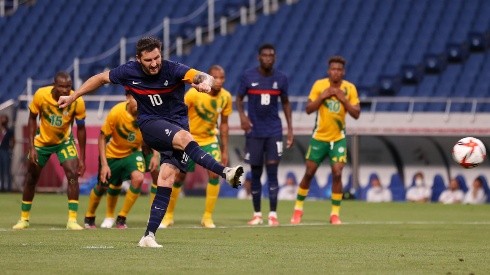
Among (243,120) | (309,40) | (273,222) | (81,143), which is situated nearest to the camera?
(81,143)

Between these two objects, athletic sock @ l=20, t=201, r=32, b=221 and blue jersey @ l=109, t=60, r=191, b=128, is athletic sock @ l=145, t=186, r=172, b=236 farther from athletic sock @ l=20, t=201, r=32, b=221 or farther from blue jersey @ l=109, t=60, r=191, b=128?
athletic sock @ l=20, t=201, r=32, b=221

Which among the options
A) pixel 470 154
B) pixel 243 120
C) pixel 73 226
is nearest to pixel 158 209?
pixel 73 226

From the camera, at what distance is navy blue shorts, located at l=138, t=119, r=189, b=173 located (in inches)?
475

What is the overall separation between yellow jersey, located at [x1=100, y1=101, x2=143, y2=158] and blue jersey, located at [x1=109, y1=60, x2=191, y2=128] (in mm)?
4208

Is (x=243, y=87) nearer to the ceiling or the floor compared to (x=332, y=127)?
nearer to the ceiling

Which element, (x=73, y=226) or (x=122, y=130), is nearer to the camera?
(x=73, y=226)

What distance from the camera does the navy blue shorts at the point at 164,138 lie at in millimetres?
12062

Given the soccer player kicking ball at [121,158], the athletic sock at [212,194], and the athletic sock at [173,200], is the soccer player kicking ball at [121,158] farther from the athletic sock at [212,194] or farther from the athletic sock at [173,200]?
the athletic sock at [212,194]

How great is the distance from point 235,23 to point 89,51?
408 centimetres

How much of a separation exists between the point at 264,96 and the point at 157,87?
5.85 meters

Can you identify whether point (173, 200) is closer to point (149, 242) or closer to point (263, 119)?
point (263, 119)

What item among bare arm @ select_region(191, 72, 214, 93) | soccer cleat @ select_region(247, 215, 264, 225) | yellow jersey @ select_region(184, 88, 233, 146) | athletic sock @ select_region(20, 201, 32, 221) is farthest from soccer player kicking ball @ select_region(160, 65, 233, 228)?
bare arm @ select_region(191, 72, 214, 93)

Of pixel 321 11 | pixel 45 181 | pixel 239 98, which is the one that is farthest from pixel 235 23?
pixel 239 98

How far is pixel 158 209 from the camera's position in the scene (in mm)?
12117
